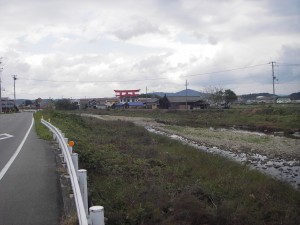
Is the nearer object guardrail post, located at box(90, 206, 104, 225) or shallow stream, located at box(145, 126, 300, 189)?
guardrail post, located at box(90, 206, 104, 225)

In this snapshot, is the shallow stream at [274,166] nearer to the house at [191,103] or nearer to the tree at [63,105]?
the house at [191,103]

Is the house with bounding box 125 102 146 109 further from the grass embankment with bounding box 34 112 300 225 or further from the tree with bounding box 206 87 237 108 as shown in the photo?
the grass embankment with bounding box 34 112 300 225

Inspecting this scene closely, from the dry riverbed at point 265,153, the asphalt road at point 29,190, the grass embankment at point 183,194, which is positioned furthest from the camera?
the dry riverbed at point 265,153

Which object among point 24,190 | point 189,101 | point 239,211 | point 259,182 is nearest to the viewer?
point 24,190

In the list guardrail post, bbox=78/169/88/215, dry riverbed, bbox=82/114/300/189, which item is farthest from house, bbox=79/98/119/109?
guardrail post, bbox=78/169/88/215

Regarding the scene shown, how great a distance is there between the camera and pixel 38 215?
5863mm

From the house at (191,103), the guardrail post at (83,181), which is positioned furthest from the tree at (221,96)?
the guardrail post at (83,181)

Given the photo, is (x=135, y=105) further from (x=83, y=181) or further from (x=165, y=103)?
(x=83, y=181)

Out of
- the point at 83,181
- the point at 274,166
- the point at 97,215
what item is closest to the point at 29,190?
the point at 83,181

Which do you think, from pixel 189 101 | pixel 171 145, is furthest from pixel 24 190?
pixel 189 101

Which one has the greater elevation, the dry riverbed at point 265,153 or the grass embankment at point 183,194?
the grass embankment at point 183,194

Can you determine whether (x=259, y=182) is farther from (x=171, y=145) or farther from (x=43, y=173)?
(x=171, y=145)

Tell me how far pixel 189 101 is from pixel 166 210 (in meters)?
76.9

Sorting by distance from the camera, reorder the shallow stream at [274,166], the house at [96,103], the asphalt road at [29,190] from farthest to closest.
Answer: the house at [96,103] < the shallow stream at [274,166] < the asphalt road at [29,190]
